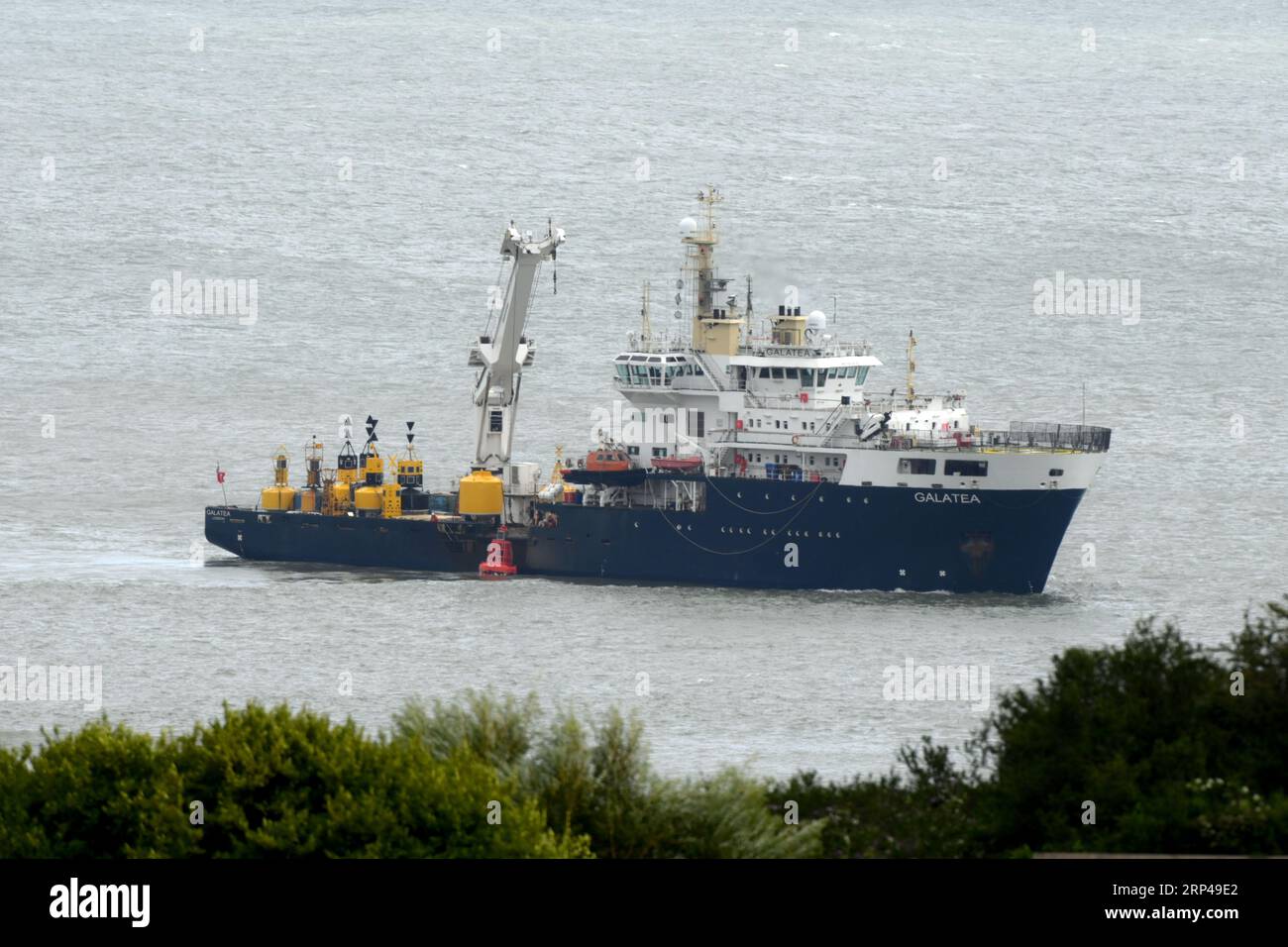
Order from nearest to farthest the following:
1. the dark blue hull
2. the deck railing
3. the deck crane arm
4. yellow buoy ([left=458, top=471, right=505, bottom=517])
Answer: the dark blue hull, the deck railing, yellow buoy ([left=458, top=471, right=505, bottom=517]), the deck crane arm

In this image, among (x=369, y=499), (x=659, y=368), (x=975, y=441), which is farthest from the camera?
(x=369, y=499)

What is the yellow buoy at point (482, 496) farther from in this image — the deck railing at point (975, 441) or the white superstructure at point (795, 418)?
the deck railing at point (975, 441)

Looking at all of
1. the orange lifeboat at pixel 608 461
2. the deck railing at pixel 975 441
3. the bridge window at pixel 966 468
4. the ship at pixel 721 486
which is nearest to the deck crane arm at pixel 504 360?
the ship at pixel 721 486

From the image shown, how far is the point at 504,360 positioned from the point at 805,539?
12.2 metres

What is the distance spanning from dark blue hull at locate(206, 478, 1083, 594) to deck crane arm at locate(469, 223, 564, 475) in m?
2.99

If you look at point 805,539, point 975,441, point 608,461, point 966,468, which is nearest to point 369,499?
point 608,461

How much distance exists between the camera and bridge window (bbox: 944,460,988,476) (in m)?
76.8

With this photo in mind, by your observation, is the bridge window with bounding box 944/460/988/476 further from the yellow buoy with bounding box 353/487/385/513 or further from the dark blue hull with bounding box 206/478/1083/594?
the yellow buoy with bounding box 353/487/385/513

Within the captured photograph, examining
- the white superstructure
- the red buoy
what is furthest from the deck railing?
the red buoy

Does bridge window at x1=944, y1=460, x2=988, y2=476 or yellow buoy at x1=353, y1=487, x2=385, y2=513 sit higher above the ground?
bridge window at x1=944, y1=460, x2=988, y2=476

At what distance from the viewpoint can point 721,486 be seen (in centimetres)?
7981

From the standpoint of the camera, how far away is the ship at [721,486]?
77188 millimetres

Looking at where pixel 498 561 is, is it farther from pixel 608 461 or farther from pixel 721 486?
pixel 721 486
